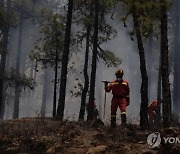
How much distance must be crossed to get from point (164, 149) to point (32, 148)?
118 inches

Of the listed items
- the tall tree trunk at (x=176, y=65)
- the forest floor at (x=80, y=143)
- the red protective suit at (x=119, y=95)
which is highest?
the tall tree trunk at (x=176, y=65)

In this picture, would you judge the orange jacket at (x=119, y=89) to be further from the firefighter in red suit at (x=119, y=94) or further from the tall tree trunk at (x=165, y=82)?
the tall tree trunk at (x=165, y=82)

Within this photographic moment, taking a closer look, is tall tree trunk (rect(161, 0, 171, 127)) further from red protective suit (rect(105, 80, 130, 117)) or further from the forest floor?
red protective suit (rect(105, 80, 130, 117))

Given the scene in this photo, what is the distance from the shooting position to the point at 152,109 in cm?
1617

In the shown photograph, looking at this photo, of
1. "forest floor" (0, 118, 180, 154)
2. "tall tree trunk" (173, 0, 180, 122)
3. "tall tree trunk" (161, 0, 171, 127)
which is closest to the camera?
"forest floor" (0, 118, 180, 154)

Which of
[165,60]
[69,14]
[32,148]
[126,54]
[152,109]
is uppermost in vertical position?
[126,54]

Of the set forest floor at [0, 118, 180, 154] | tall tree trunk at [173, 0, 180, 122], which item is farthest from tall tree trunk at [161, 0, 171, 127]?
tall tree trunk at [173, 0, 180, 122]

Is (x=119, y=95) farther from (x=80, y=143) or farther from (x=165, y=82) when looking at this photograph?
(x=80, y=143)

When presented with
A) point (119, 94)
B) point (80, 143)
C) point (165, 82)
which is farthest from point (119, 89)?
point (80, 143)

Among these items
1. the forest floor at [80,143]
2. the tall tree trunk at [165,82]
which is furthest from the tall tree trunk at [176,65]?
the forest floor at [80,143]

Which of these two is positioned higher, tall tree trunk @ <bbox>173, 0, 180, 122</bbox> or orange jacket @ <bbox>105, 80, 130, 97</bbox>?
tall tree trunk @ <bbox>173, 0, 180, 122</bbox>

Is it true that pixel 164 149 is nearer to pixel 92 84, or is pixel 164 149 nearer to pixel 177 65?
pixel 92 84

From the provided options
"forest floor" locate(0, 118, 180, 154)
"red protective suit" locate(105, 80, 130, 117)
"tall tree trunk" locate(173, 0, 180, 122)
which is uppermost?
"tall tree trunk" locate(173, 0, 180, 122)

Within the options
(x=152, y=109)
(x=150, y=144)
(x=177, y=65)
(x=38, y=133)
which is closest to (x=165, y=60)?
(x=150, y=144)
